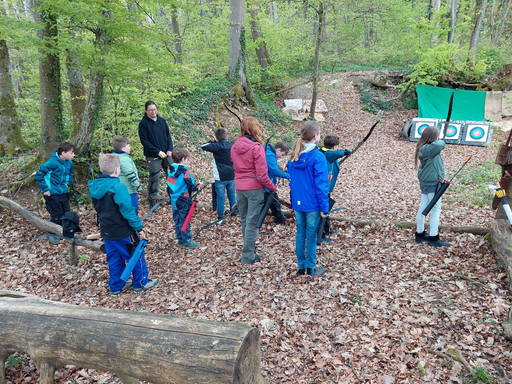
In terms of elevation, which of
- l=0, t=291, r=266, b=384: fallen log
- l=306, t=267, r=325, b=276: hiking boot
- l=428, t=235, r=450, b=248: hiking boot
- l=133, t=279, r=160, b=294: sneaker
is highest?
l=0, t=291, r=266, b=384: fallen log

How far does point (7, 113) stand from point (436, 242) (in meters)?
10.4

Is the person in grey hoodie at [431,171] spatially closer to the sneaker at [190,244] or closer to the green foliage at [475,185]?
the green foliage at [475,185]

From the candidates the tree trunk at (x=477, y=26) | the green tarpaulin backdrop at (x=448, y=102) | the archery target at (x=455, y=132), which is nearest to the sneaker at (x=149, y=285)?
the archery target at (x=455, y=132)

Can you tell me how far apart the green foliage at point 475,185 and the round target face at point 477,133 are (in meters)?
4.21

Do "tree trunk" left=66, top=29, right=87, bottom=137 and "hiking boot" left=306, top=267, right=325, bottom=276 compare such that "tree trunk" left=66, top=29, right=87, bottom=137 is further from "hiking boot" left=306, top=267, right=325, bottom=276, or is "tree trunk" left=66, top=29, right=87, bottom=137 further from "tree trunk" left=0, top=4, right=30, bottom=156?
"hiking boot" left=306, top=267, right=325, bottom=276

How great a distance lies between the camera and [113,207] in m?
3.90

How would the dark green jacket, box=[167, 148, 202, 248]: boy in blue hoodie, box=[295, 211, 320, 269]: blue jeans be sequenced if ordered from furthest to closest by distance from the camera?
box=[167, 148, 202, 248]: boy in blue hoodie → the dark green jacket → box=[295, 211, 320, 269]: blue jeans

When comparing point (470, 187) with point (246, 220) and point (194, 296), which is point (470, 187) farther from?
point (194, 296)

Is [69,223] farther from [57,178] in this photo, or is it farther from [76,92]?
[76,92]

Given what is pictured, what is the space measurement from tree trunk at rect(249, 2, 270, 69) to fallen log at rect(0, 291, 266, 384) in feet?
49.9

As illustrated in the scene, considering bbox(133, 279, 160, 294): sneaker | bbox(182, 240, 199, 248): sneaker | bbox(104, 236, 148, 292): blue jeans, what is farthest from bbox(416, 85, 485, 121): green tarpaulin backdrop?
bbox(104, 236, 148, 292): blue jeans

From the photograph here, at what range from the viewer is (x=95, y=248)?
494cm

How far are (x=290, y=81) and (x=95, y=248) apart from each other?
16000 millimetres

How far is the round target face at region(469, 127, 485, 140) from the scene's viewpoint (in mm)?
13484
